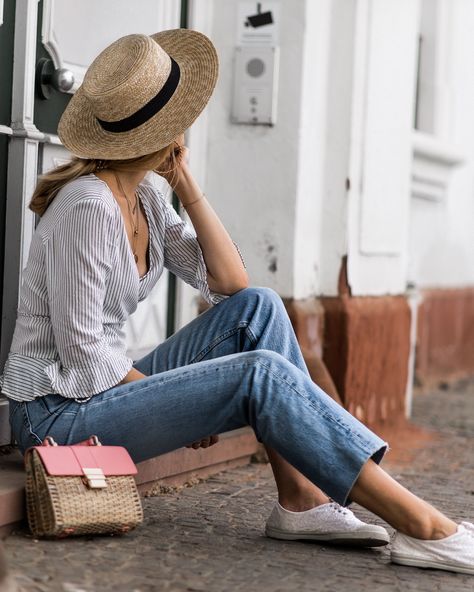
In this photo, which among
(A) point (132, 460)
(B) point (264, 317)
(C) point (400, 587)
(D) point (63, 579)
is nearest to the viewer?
(D) point (63, 579)

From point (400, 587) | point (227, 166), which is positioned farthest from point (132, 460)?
point (227, 166)

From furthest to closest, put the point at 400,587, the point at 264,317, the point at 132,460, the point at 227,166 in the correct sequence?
the point at 227,166 < the point at 264,317 < the point at 132,460 < the point at 400,587

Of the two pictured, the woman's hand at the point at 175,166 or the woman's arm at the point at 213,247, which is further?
the woman's arm at the point at 213,247

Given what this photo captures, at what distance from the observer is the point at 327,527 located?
333 centimetres

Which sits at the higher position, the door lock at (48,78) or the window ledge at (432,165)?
the door lock at (48,78)

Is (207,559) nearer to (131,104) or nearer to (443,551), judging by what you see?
(443,551)

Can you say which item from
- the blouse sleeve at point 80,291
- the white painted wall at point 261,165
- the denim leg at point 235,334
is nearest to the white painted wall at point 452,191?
the white painted wall at point 261,165

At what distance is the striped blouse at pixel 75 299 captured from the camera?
3.13 metres

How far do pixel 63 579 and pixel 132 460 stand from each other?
559mm

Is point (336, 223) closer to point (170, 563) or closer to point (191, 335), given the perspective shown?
A: point (191, 335)

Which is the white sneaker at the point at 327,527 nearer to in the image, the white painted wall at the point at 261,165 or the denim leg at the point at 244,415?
the denim leg at the point at 244,415

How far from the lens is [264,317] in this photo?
3.52 m

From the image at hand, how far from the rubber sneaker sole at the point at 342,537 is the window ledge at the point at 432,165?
426 centimetres

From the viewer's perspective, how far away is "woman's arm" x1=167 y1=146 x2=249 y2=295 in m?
3.65
